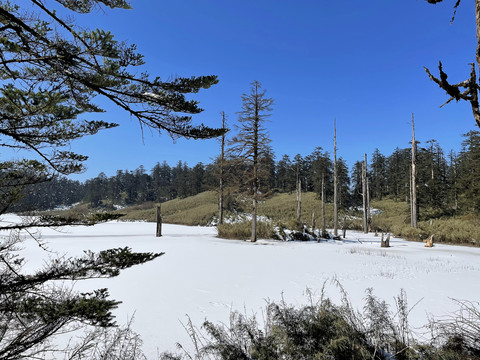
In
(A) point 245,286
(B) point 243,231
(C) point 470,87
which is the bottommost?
(A) point 245,286

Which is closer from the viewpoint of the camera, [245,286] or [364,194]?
[245,286]

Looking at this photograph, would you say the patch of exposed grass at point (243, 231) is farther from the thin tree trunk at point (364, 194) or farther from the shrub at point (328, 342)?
the shrub at point (328, 342)

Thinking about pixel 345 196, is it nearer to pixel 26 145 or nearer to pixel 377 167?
pixel 377 167

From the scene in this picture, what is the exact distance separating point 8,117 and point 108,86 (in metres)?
1.03

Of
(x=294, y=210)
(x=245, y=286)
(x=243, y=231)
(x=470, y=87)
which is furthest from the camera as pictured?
(x=294, y=210)

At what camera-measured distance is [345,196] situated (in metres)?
43.2

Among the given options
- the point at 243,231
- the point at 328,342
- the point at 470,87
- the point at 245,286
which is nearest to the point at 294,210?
the point at 243,231

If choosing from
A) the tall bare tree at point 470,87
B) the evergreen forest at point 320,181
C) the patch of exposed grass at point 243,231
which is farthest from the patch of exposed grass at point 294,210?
the tall bare tree at point 470,87

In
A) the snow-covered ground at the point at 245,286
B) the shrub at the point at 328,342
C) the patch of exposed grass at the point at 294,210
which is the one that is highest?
the patch of exposed grass at the point at 294,210

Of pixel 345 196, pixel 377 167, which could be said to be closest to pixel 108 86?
pixel 345 196

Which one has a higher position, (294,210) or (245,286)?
(294,210)

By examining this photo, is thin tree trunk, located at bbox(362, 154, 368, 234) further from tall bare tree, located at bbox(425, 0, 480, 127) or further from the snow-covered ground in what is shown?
tall bare tree, located at bbox(425, 0, 480, 127)

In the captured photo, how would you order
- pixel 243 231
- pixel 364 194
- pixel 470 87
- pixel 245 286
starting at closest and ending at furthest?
1. pixel 470 87
2. pixel 245 286
3. pixel 243 231
4. pixel 364 194

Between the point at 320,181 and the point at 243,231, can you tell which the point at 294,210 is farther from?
the point at 243,231
